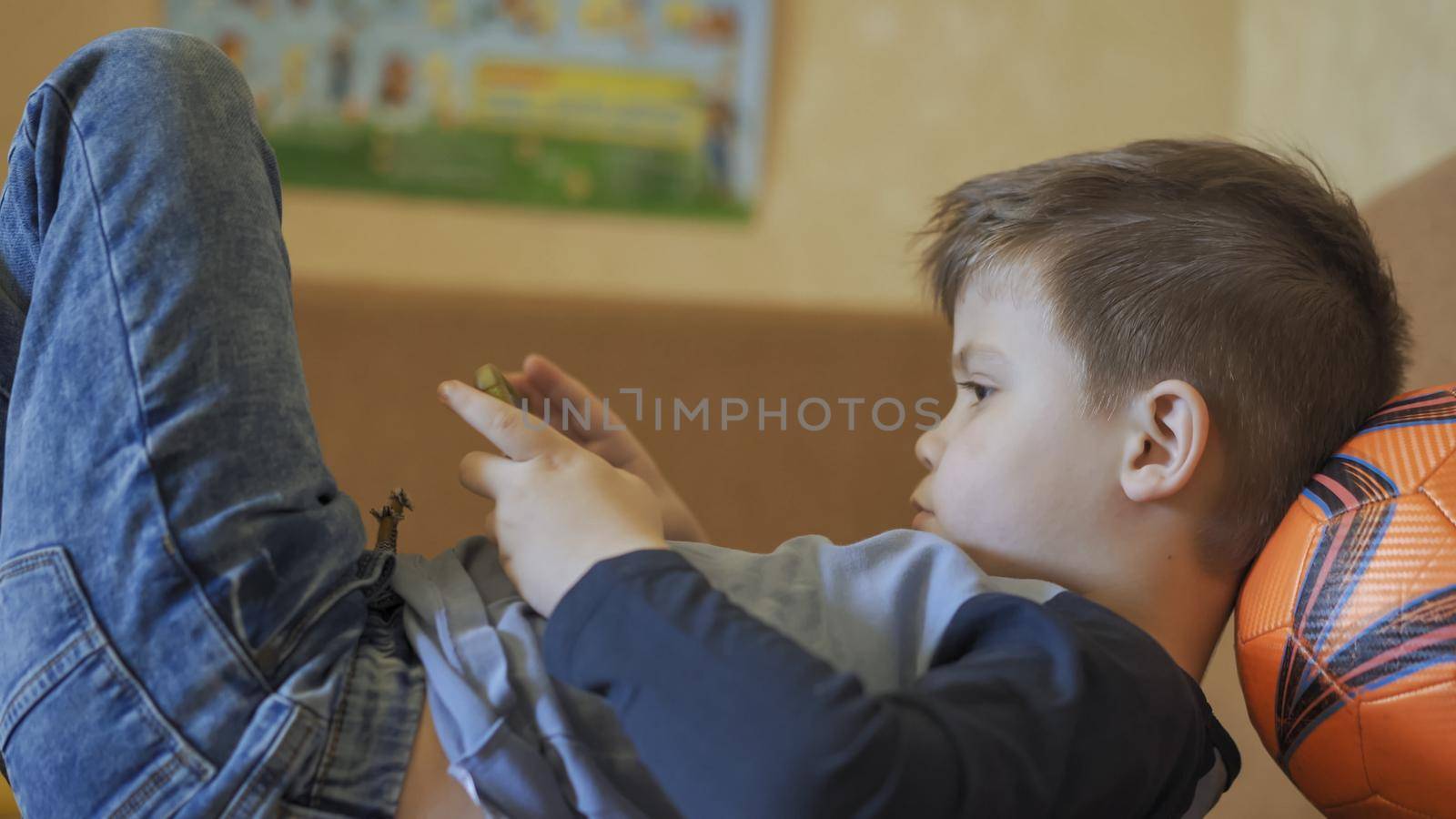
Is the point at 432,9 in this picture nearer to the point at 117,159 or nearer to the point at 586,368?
the point at 586,368

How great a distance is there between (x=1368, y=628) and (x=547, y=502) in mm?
468

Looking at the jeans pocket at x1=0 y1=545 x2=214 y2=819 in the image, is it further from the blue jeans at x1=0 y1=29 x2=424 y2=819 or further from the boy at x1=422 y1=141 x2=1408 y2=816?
the boy at x1=422 y1=141 x2=1408 y2=816

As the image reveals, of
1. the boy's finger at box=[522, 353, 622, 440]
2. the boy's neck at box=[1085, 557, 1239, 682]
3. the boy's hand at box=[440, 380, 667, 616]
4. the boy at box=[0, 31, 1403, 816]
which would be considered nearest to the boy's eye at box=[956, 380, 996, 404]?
the boy at box=[0, 31, 1403, 816]

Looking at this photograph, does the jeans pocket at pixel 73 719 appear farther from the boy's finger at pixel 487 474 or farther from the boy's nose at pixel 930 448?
the boy's nose at pixel 930 448

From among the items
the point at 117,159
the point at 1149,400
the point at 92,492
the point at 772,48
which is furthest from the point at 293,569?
the point at 772,48

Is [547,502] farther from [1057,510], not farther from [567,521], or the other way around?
[1057,510]

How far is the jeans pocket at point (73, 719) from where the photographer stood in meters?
0.61

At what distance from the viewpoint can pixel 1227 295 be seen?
792 millimetres

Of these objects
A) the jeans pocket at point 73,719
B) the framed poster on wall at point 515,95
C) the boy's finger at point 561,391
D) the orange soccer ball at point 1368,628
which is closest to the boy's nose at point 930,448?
the orange soccer ball at point 1368,628

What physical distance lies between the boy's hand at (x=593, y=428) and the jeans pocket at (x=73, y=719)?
471 mm

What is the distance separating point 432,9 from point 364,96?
0.59 ft

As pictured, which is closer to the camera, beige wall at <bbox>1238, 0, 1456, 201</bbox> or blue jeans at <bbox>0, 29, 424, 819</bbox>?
blue jeans at <bbox>0, 29, 424, 819</bbox>

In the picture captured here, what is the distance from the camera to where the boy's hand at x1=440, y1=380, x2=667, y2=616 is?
66cm

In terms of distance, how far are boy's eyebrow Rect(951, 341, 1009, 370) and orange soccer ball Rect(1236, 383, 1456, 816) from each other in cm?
21
